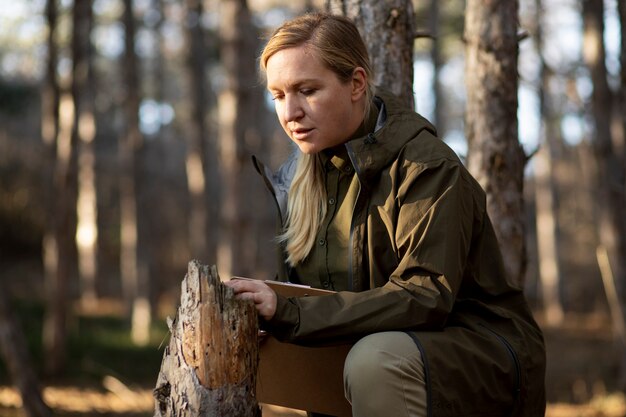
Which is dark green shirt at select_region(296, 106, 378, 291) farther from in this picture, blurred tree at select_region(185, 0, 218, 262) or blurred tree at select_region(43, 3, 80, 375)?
blurred tree at select_region(185, 0, 218, 262)

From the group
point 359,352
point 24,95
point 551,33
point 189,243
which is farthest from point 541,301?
point 359,352

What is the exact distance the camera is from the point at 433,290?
8.74ft

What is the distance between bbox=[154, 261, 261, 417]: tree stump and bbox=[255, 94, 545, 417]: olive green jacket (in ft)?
0.35

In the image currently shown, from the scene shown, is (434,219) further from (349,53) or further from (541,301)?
(541,301)

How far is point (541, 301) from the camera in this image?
2322 centimetres

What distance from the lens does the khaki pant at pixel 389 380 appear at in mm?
2582

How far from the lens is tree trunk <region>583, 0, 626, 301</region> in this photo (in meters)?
9.44

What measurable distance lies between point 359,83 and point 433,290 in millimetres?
846

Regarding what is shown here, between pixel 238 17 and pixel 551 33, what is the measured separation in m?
12.4

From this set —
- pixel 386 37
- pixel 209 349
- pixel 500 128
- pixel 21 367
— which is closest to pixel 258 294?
pixel 209 349

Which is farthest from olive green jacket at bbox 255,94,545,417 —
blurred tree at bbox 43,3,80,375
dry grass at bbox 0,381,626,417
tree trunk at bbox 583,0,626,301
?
blurred tree at bbox 43,3,80,375

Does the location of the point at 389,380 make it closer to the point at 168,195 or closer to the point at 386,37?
the point at 386,37

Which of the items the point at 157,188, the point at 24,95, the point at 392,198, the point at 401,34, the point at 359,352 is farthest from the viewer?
the point at 157,188

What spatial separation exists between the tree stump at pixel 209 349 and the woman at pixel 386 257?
2.9 inches
